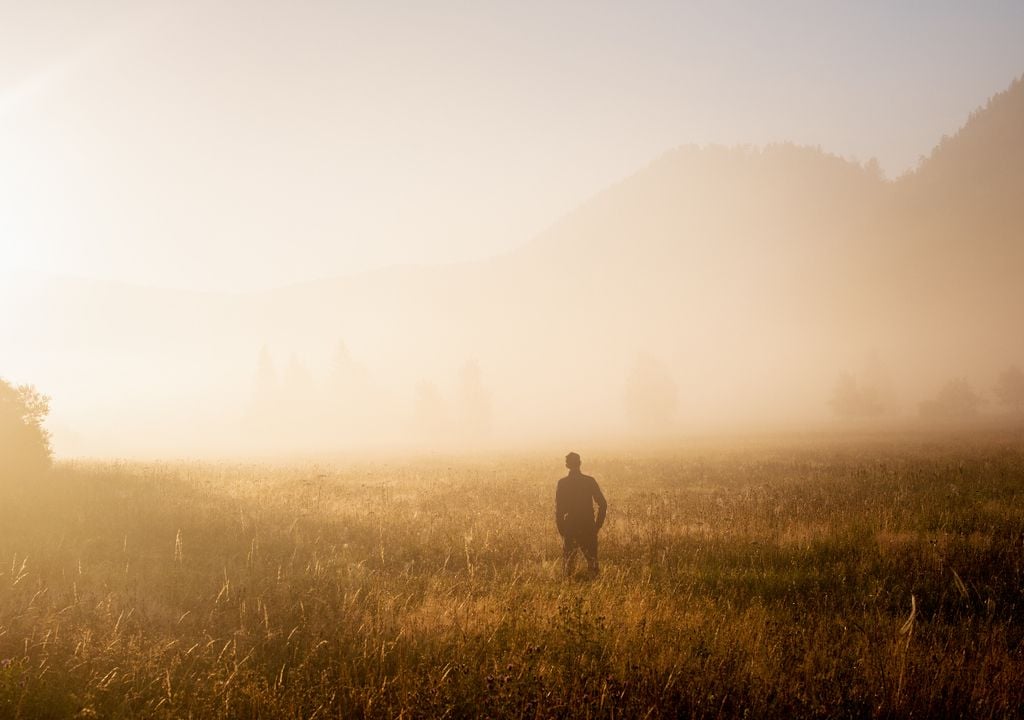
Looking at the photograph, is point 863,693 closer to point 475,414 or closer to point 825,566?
point 825,566

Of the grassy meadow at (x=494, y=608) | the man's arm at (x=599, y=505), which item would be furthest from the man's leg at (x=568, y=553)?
the man's arm at (x=599, y=505)

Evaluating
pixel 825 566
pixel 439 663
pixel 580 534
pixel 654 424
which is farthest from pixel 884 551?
pixel 654 424

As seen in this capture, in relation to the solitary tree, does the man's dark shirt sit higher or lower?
lower

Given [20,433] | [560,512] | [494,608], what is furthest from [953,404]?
[20,433]

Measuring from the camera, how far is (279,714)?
3893 millimetres

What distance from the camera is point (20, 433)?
12023 mm

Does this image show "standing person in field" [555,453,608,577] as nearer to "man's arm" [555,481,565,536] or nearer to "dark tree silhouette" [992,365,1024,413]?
"man's arm" [555,481,565,536]

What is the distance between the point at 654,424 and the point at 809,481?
65.3m

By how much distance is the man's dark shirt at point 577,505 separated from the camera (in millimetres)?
8664

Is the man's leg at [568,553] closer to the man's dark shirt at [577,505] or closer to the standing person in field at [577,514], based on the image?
the standing person in field at [577,514]

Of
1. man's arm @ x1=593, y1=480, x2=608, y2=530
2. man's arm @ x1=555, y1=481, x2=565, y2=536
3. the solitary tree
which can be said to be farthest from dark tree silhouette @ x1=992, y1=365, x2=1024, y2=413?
the solitary tree

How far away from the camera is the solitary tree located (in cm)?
1170

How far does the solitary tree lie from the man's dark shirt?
12.9 m

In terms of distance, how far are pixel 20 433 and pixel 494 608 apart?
1322 cm
